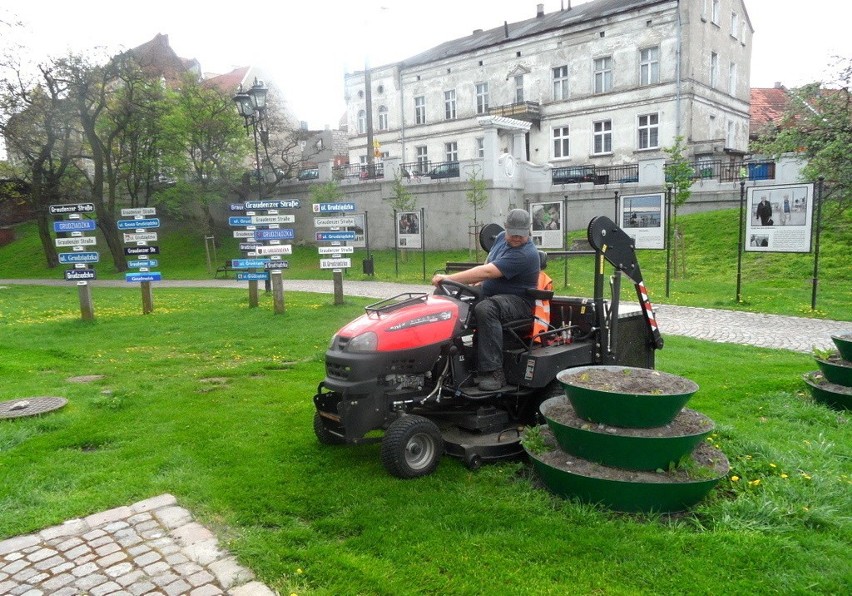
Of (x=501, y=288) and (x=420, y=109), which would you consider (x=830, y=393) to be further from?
(x=420, y=109)

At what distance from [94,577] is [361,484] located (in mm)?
1652

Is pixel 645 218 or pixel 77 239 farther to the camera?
pixel 645 218

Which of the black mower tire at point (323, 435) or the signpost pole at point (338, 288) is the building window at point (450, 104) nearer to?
the signpost pole at point (338, 288)

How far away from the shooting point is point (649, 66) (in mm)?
33688

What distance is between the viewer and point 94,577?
3.39 meters

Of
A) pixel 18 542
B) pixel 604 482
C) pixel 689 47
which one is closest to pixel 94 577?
pixel 18 542

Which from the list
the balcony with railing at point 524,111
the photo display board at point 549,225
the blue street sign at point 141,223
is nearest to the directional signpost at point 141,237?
the blue street sign at point 141,223

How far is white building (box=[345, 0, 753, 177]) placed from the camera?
32.6m

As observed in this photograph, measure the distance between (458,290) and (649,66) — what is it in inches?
1305

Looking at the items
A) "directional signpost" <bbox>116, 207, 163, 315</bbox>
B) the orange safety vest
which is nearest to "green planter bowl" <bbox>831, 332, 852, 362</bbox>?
the orange safety vest

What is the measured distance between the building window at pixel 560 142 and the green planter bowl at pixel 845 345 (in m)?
33.2

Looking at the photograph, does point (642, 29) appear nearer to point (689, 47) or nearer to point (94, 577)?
point (689, 47)

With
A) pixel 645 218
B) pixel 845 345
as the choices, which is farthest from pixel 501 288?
pixel 645 218

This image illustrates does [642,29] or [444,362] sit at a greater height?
[642,29]
